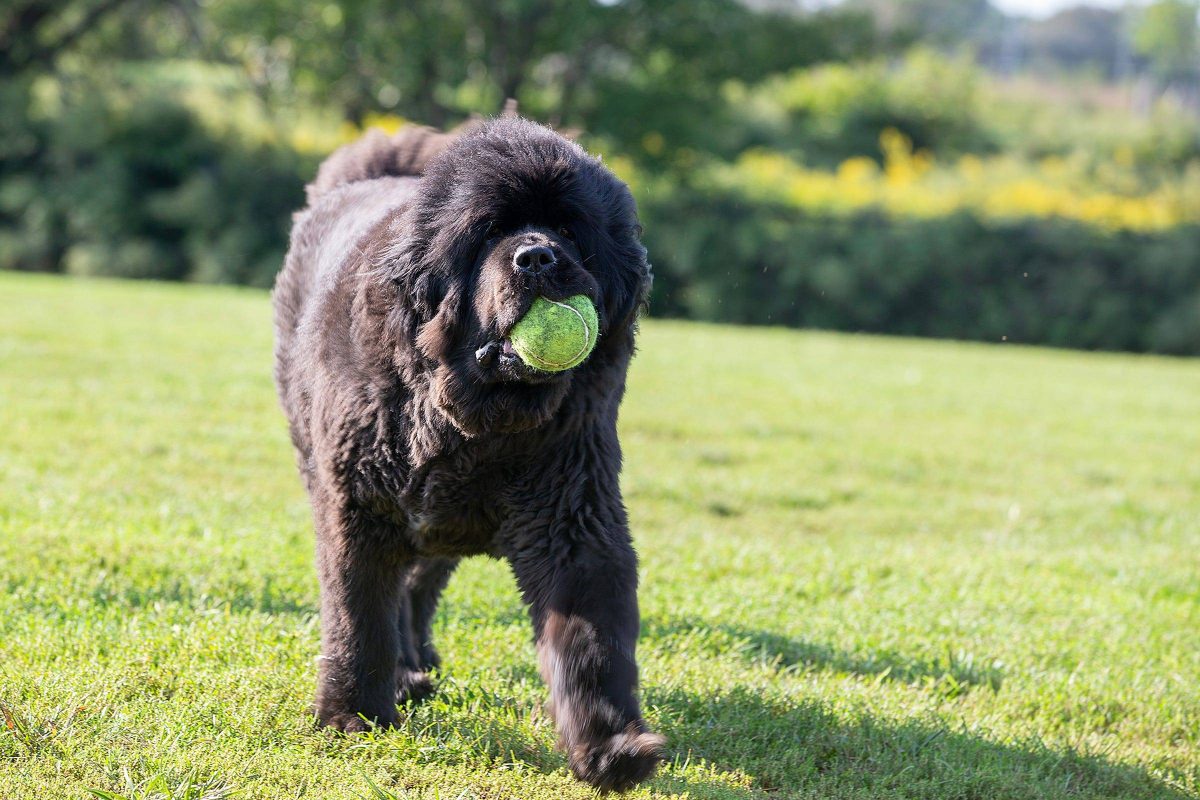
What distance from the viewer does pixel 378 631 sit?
384cm

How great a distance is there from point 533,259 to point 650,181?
18306 mm

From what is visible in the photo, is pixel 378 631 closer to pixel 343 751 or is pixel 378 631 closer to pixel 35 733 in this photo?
pixel 343 751

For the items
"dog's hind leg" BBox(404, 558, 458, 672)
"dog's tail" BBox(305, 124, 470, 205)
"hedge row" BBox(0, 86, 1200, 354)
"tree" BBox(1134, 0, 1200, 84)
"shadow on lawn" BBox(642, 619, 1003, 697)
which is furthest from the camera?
"tree" BBox(1134, 0, 1200, 84)

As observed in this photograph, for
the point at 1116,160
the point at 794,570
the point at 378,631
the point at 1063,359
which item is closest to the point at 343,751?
the point at 378,631

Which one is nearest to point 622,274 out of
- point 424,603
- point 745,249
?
point 424,603

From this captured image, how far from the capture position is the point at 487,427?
11.5 ft

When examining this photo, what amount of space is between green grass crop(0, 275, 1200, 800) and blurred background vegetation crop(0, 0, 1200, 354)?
10.1 meters

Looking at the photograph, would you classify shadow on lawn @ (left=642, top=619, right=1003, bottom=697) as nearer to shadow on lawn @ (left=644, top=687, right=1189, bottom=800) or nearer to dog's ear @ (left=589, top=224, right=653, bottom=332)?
shadow on lawn @ (left=644, top=687, right=1189, bottom=800)

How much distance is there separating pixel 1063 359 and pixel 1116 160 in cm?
1510

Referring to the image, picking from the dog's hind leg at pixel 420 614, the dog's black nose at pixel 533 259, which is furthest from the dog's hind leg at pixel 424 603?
the dog's black nose at pixel 533 259

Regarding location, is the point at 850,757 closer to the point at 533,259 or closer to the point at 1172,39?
the point at 533,259

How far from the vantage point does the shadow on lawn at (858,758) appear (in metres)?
3.77

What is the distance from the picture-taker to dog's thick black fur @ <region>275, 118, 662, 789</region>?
3414 millimetres

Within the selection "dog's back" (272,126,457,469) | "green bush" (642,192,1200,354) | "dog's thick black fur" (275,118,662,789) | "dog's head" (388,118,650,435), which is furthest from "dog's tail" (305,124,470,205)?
"green bush" (642,192,1200,354)
